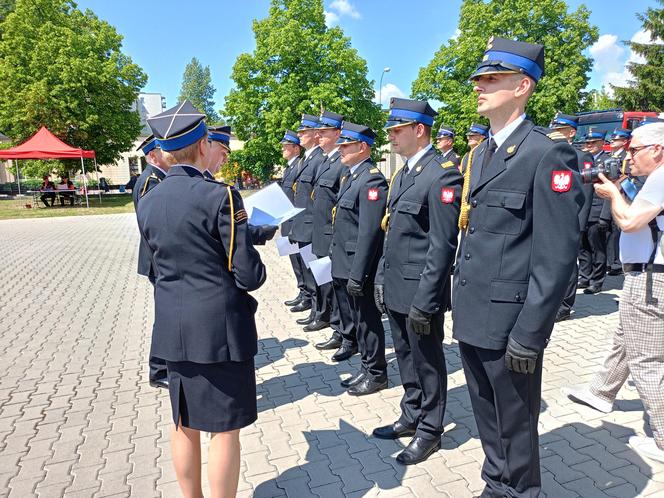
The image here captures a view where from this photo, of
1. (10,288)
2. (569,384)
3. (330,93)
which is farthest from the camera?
(330,93)

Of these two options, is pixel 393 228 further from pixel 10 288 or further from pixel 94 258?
pixel 94 258

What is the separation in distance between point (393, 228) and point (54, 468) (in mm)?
2713

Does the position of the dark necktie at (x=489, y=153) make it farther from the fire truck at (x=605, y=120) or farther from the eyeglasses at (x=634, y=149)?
the fire truck at (x=605, y=120)

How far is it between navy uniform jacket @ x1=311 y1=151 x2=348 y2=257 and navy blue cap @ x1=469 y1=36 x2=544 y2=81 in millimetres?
2893

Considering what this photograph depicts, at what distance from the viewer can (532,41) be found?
98.6 ft

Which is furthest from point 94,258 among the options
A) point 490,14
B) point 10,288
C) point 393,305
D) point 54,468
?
point 490,14

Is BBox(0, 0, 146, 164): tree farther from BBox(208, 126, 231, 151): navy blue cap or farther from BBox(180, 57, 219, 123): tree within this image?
BBox(180, 57, 219, 123): tree

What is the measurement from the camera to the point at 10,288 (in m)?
8.47

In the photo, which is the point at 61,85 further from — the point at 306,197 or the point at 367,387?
the point at 367,387

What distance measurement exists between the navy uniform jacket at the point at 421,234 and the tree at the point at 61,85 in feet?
97.8

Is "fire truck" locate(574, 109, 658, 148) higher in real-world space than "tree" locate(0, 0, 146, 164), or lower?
lower

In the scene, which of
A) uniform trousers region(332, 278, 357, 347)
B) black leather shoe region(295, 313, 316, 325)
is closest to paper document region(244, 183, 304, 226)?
uniform trousers region(332, 278, 357, 347)

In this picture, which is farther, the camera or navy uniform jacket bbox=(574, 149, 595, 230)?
navy uniform jacket bbox=(574, 149, 595, 230)

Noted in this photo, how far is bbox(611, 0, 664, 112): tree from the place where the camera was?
94.6 ft
